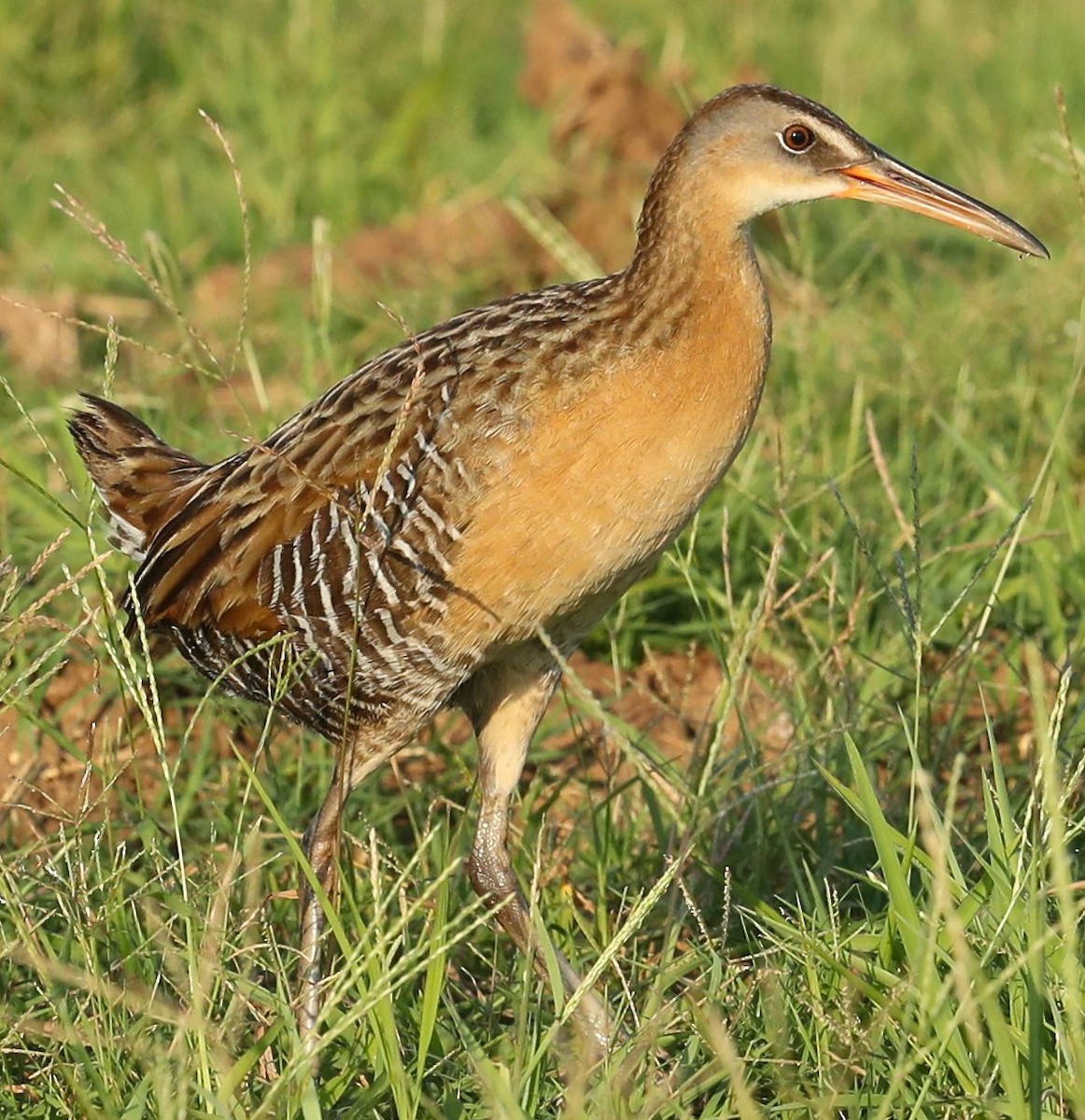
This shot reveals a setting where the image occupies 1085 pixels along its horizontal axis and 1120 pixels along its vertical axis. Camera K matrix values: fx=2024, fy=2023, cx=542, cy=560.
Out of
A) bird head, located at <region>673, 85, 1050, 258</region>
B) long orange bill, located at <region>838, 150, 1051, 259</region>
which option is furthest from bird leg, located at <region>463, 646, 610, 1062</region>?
long orange bill, located at <region>838, 150, 1051, 259</region>

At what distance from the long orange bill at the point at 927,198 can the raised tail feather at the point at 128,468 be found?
135 centimetres

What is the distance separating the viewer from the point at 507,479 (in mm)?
3258

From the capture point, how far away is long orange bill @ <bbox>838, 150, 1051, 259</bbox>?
11.1 feet

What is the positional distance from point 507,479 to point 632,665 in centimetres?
155

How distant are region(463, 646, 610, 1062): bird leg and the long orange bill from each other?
3.22 ft

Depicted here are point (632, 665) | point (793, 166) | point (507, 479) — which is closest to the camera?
point (507, 479)

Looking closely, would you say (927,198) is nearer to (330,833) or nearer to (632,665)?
(330,833)

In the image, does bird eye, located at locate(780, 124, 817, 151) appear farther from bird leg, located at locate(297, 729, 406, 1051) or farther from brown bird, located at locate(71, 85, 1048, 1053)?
bird leg, located at locate(297, 729, 406, 1051)

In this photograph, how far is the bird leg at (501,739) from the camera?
12.0 feet

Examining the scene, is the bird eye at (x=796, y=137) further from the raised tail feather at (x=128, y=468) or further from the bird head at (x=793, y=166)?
the raised tail feather at (x=128, y=468)

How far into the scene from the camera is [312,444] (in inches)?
138

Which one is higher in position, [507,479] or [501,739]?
[507,479]

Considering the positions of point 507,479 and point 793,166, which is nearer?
point 507,479

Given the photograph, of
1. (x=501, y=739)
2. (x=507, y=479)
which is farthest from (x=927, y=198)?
(x=501, y=739)
